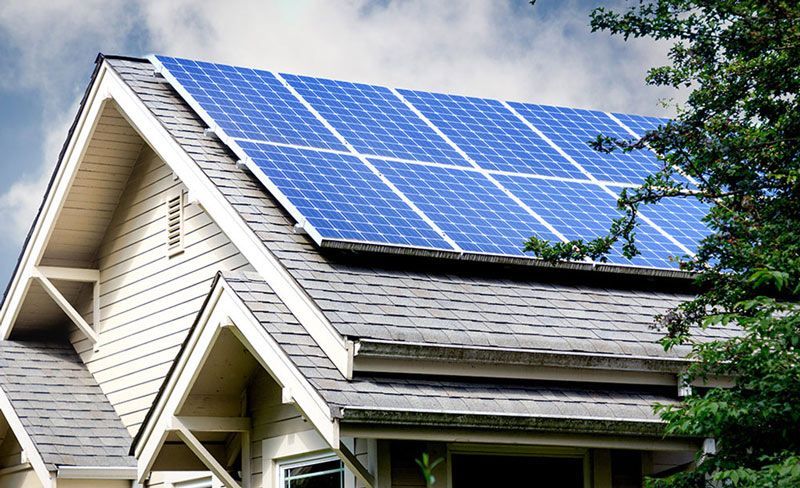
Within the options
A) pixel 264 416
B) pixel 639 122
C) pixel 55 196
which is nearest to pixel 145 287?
pixel 55 196

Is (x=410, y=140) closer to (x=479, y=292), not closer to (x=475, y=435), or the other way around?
(x=479, y=292)

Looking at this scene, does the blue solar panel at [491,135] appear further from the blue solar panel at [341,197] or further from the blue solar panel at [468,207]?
the blue solar panel at [341,197]

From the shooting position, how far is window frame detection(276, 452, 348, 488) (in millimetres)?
12884

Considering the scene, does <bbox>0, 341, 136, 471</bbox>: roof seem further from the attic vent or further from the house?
the attic vent

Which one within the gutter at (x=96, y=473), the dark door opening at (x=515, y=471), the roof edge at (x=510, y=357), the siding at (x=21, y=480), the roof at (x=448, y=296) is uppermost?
the roof at (x=448, y=296)

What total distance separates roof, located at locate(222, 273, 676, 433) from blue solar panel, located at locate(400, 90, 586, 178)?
4396 mm

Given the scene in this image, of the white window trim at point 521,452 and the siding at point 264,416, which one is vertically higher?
the siding at point 264,416

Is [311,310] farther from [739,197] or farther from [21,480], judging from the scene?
[21,480]

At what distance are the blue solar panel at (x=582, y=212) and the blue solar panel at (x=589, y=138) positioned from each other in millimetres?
799

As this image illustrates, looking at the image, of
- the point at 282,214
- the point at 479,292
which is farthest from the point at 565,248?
the point at 282,214

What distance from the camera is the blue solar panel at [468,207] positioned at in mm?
14305

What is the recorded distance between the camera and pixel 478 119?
18516 millimetres

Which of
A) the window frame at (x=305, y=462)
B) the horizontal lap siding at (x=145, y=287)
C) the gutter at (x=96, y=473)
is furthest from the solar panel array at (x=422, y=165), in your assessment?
the gutter at (x=96, y=473)

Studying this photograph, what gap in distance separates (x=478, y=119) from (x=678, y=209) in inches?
120
